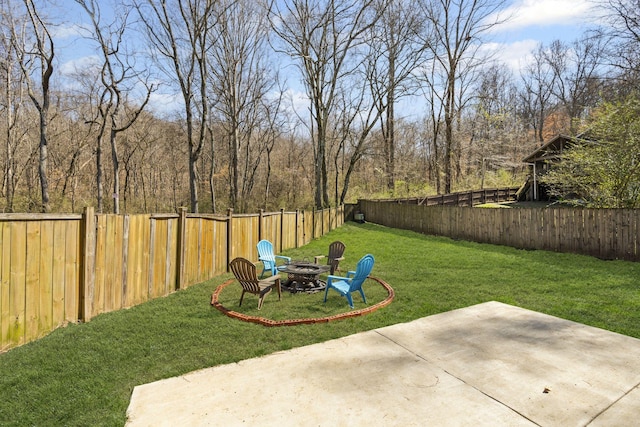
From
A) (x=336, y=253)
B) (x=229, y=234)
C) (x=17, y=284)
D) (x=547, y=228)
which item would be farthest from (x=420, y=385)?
(x=547, y=228)

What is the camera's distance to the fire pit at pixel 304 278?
660 cm

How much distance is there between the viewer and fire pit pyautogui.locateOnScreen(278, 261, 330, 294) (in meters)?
6.60

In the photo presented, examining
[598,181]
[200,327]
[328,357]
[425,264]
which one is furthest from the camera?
[598,181]

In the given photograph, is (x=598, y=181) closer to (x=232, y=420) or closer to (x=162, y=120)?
(x=232, y=420)

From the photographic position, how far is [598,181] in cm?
1102

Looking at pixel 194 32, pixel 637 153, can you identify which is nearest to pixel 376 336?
pixel 637 153

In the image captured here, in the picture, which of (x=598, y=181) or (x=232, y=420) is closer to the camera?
(x=232, y=420)

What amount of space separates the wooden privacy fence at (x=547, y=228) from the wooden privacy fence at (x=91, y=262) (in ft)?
31.7

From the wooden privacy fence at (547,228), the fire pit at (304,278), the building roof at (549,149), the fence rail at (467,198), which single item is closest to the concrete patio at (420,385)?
the fire pit at (304,278)

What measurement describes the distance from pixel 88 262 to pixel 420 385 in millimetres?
4509

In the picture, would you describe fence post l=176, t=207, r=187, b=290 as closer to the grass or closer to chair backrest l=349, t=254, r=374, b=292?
the grass

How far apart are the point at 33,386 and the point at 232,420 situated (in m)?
2.00

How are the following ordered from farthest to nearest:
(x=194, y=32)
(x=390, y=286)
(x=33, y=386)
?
(x=194, y=32)
(x=390, y=286)
(x=33, y=386)

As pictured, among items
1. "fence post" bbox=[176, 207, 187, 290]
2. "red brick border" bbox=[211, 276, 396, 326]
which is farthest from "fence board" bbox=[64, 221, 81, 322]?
"fence post" bbox=[176, 207, 187, 290]
